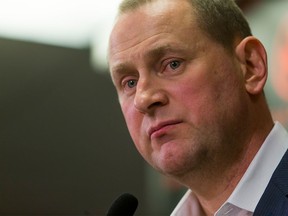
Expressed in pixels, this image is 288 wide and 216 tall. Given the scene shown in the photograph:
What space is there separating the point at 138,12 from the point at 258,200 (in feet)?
1.94

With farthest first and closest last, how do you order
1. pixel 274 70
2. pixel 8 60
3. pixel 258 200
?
→ pixel 8 60 < pixel 274 70 < pixel 258 200

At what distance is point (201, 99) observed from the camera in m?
1.15

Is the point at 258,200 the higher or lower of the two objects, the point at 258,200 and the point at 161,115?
the lower

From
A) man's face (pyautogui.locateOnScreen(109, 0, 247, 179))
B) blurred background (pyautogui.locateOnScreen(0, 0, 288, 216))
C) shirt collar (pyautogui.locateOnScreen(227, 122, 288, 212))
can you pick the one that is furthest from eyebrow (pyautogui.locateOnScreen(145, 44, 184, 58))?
blurred background (pyautogui.locateOnScreen(0, 0, 288, 216))

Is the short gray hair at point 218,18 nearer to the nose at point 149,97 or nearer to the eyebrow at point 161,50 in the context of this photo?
the eyebrow at point 161,50

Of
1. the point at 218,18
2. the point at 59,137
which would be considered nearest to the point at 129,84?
the point at 218,18

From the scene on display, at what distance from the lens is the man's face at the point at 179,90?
3.77 ft

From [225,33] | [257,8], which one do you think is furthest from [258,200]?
[257,8]

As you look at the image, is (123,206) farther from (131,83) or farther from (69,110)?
(69,110)

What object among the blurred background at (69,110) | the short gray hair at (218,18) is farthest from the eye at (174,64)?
the blurred background at (69,110)

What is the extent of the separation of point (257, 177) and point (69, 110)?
182 cm

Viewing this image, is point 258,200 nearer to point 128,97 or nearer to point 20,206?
point 128,97

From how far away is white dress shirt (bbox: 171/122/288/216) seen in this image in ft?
3.73

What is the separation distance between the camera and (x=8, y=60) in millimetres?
2580
